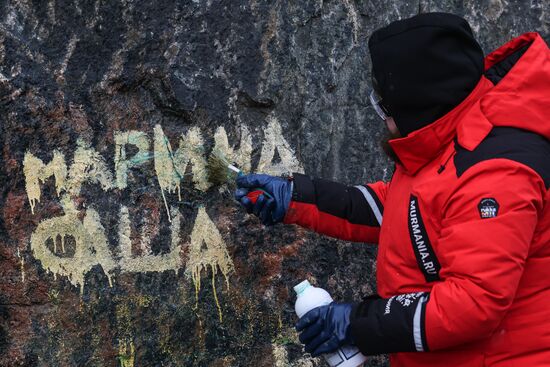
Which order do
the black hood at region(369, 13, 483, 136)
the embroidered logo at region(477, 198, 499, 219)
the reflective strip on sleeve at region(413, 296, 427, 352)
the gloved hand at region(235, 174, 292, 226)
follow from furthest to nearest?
the gloved hand at region(235, 174, 292, 226), the black hood at region(369, 13, 483, 136), the reflective strip on sleeve at region(413, 296, 427, 352), the embroidered logo at region(477, 198, 499, 219)

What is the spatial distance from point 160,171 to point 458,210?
146 cm

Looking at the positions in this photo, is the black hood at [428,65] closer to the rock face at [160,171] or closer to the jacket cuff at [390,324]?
the jacket cuff at [390,324]

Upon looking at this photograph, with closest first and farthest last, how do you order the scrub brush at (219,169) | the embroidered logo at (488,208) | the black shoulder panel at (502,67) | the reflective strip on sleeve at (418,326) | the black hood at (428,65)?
the embroidered logo at (488,208) → the reflective strip on sleeve at (418,326) → the black hood at (428,65) → the black shoulder panel at (502,67) → the scrub brush at (219,169)

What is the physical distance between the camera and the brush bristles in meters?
3.17

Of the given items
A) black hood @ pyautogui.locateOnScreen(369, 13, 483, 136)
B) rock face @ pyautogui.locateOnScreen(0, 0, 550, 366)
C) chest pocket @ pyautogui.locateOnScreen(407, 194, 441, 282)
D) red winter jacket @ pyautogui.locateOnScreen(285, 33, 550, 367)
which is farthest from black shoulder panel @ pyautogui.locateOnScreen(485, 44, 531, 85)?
rock face @ pyautogui.locateOnScreen(0, 0, 550, 366)

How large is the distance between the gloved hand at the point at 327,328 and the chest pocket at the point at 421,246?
10.6 inches

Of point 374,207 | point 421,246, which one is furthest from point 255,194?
point 421,246

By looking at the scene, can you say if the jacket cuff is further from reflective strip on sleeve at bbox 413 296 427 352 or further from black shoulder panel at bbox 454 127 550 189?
black shoulder panel at bbox 454 127 550 189

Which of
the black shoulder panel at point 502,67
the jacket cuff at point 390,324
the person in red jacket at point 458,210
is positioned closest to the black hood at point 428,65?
the person in red jacket at point 458,210

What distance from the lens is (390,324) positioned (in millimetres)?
2211

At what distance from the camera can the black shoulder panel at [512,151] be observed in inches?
82.8

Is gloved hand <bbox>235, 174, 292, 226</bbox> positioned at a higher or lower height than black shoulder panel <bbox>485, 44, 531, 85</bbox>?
lower

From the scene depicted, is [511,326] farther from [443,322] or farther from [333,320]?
[333,320]

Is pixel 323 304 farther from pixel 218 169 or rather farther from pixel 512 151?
pixel 218 169
